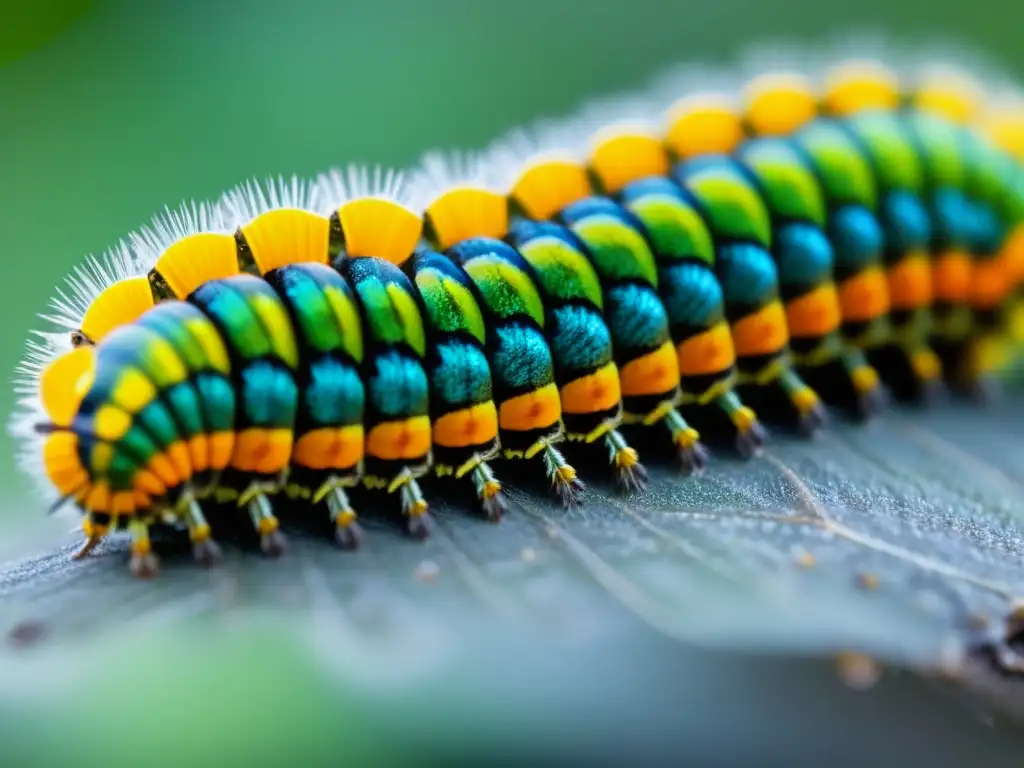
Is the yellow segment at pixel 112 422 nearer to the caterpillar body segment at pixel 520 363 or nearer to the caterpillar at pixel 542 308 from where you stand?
the caterpillar at pixel 542 308

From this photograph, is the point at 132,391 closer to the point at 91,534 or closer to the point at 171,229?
the point at 91,534

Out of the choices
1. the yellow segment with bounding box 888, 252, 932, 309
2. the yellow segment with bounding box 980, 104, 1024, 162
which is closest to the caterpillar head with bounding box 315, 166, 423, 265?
the yellow segment with bounding box 888, 252, 932, 309

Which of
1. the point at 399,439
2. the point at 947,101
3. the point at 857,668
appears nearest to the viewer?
the point at 857,668

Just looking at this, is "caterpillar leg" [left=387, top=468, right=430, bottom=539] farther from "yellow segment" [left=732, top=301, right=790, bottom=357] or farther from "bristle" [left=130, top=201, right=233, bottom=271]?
"yellow segment" [left=732, top=301, right=790, bottom=357]

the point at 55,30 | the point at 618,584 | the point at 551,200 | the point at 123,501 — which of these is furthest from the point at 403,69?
the point at 618,584

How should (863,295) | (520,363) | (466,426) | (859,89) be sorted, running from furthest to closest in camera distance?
(859,89)
(863,295)
(520,363)
(466,426)

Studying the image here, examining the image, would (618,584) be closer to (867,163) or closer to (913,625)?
(913,625)

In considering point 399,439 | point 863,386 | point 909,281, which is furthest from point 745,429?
point 399,439
